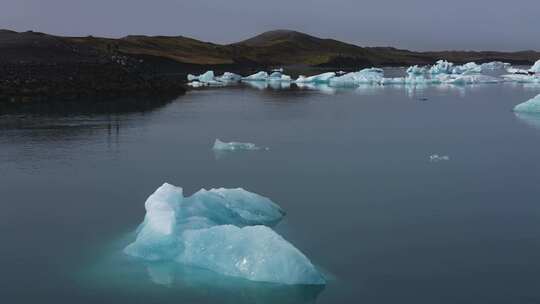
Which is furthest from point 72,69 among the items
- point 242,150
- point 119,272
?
point 119,272

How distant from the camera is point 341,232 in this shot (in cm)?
1234

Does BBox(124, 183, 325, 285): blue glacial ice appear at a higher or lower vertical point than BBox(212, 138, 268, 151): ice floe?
lower

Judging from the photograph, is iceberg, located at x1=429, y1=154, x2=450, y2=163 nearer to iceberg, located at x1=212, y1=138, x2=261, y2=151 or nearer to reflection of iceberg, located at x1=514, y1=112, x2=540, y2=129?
iceberg, located at x1=212, y1=138, x2=261, y2=151

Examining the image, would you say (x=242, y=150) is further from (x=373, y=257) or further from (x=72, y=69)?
(x=72, y=69)

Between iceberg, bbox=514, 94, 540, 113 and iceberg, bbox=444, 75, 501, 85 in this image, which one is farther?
iceberg, bbox=444, 75, 501, 85

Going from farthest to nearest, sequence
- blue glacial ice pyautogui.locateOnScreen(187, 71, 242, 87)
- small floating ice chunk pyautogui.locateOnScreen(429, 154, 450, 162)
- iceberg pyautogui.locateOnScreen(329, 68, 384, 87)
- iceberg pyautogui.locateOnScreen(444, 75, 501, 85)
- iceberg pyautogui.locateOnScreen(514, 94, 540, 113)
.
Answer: iceberg pyautogui.locateOnScreen(444, 75, 501, 85) → iceberg pyautogui.locateOnScreen(329, 68, 384, 87) → blue glacial ice pyautogui.locateOnScreen(187, 71, 242, 87) → iceberg pyautogui.locateOnScreen(514, 94, 540, 113) → small floating ice chunk pyautogui.locateOnScreen(429, 154, 450, 162)

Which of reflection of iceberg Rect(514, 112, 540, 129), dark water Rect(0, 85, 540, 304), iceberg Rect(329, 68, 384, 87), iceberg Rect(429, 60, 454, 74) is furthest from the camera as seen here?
iceberg Rect(429, 60, 454, 74)

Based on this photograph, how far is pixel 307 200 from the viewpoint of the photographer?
14.6 metres

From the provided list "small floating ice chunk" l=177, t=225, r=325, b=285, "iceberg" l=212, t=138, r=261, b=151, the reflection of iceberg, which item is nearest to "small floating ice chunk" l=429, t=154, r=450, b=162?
"iceberg" l=212, t=138, r=261, b=151

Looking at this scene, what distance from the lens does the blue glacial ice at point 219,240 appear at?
9.59 metres

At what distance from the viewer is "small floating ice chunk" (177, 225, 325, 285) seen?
31.4 ft

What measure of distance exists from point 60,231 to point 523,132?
63.1 feet

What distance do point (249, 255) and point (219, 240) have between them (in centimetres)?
60

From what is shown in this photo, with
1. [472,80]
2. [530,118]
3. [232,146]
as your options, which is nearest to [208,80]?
[472,80]
